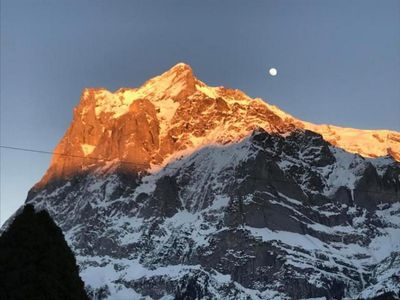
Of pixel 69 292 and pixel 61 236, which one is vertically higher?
pixel 61 236

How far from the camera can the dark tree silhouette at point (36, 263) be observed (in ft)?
113

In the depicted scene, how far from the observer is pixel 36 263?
3578cm

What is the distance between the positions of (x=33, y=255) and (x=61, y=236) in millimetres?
1893

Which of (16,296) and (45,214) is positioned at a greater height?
(45,214)

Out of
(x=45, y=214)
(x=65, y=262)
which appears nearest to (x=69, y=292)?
(x=65, y=262)

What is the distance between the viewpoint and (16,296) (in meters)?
34.0

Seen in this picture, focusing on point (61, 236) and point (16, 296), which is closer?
point (16, 296)

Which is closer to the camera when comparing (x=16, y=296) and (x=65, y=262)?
(x=16, y=296)

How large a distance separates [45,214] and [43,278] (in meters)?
3.73

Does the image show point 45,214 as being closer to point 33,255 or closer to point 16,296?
point 33,255

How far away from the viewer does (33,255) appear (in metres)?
35.9

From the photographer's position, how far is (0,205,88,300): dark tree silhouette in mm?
34438

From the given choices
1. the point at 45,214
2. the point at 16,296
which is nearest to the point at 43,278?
the point at 16,296

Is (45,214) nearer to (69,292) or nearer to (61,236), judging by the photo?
(61,236)
